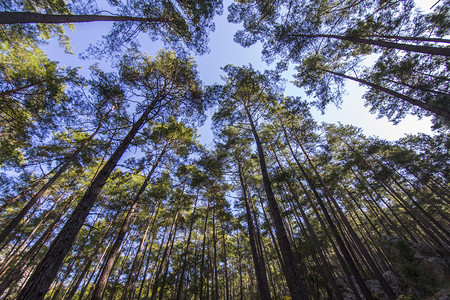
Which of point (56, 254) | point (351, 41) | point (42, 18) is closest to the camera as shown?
point (56, 254)

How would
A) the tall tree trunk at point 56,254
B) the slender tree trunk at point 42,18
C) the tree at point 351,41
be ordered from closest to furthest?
1. the tall tree trunk at point 56,254
2. the slender tree trunk at point 42,18
3. the tree at point 351,41

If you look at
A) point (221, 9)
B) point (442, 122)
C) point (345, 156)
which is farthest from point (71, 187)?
point (442, 122)

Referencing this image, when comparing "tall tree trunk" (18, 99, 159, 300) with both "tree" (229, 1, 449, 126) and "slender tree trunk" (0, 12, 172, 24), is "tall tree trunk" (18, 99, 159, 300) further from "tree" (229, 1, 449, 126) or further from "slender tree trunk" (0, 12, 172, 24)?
"tree" (229, 1, 449, 126)

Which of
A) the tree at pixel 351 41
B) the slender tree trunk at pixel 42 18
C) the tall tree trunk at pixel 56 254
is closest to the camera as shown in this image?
the tall tree trunk at pixel 56 254

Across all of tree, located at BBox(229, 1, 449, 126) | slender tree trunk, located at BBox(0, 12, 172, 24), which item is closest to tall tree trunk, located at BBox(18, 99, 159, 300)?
slender tree trunk, located at BBox(0, 12, 172, 24)

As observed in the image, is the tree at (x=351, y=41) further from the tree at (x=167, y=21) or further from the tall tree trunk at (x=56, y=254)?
the tall tree trunk at (x=56, y=254)

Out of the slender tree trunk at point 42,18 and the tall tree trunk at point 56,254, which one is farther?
the slender tree trunk at point 42,18

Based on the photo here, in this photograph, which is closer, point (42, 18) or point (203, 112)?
point (42, 18)

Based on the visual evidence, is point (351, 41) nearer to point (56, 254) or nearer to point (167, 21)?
point (167, 21)

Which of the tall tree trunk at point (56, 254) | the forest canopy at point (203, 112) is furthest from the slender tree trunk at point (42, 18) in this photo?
the tall tree trunk at point (56, 254)

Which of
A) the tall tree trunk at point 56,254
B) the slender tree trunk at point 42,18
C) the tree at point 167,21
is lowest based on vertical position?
the tall tree trunk at point 56,254

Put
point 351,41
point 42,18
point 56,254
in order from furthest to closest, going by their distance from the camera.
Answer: point 351,41, point 42,18, point 56,254

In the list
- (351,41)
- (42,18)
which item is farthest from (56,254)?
(351,41)

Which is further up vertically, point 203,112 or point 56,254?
point 203,112
